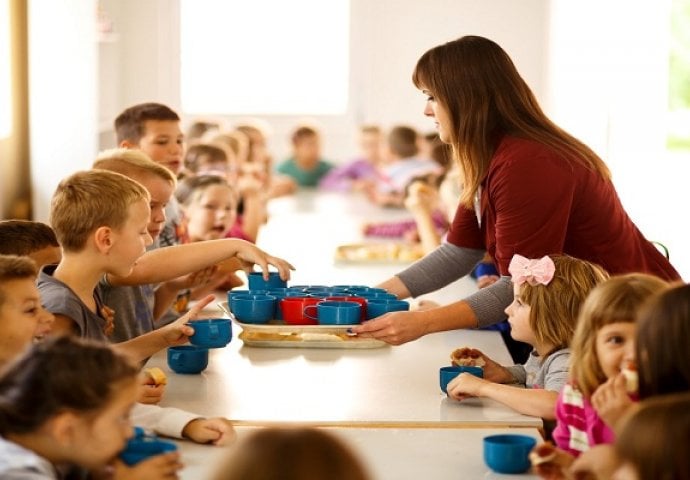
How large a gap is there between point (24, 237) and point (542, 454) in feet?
4.91

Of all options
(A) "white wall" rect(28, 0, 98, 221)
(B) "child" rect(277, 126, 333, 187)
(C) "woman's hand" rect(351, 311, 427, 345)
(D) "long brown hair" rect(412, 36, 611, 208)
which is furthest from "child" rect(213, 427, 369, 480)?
(B) "child" rect(277, 126, 333, 187)

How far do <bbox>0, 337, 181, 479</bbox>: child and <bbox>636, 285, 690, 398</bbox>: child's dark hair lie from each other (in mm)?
765

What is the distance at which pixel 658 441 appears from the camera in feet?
4.70

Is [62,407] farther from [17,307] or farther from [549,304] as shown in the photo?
[549,304]

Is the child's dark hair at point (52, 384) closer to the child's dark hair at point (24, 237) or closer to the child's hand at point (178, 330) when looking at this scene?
the child's hand at point (178, 330)

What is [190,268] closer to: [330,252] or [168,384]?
[168,384]

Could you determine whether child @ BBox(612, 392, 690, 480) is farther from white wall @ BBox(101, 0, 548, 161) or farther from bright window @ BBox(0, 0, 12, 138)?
white wall @ BBox(101, 0, 548, 161)

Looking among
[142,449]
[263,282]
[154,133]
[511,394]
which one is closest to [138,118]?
[154,133]

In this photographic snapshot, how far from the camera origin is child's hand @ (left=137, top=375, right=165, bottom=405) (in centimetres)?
250

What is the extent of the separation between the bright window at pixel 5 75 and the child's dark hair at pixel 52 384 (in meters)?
5.29

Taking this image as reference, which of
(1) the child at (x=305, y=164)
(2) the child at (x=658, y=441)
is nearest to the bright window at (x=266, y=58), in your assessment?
(1) the child at (x=305, y=164)

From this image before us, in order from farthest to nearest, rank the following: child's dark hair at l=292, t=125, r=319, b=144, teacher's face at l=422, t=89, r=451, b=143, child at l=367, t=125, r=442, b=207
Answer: child's dark hair at l=292, t=125, r=319, b=144, child at l=367, t=125, r=442, b=207, teacher's face at l=422, t=89, r=451, b=143

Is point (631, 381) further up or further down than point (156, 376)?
further up

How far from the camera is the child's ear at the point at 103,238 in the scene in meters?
2.87
